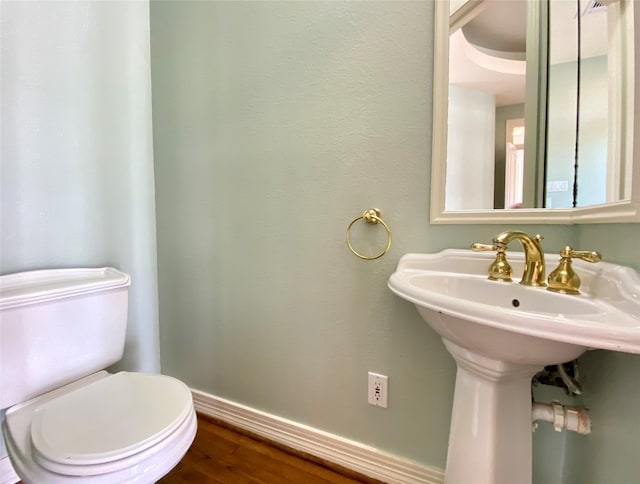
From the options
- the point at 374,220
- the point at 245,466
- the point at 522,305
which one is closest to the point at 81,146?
the point at 374,220

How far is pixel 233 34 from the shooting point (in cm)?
127

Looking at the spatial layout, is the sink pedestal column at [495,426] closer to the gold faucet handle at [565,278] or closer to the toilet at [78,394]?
the gold faucet handle at [565,278]

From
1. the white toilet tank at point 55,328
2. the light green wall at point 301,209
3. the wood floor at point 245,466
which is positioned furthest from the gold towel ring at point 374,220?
the white toilet tank at point 55,328

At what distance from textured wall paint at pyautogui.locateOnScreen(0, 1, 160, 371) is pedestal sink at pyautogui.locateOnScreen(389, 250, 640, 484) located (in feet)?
4.18

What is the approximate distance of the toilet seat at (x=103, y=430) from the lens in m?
0.66

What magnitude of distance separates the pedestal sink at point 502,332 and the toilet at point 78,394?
740 mm

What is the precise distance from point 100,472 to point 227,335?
0.73 m

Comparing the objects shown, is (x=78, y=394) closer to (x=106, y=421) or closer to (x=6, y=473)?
(x=106, y=421)

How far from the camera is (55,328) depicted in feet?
3.08

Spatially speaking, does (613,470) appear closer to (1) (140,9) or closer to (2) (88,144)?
(2) (88,144)

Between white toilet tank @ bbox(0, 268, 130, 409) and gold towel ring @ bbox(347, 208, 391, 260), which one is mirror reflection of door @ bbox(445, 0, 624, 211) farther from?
white toilet tank @ bbox(0, 268, 130, 409)

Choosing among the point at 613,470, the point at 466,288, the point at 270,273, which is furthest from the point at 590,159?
the point at 270,273

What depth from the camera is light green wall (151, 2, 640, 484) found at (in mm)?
999

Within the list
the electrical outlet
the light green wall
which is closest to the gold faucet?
the light green wall
